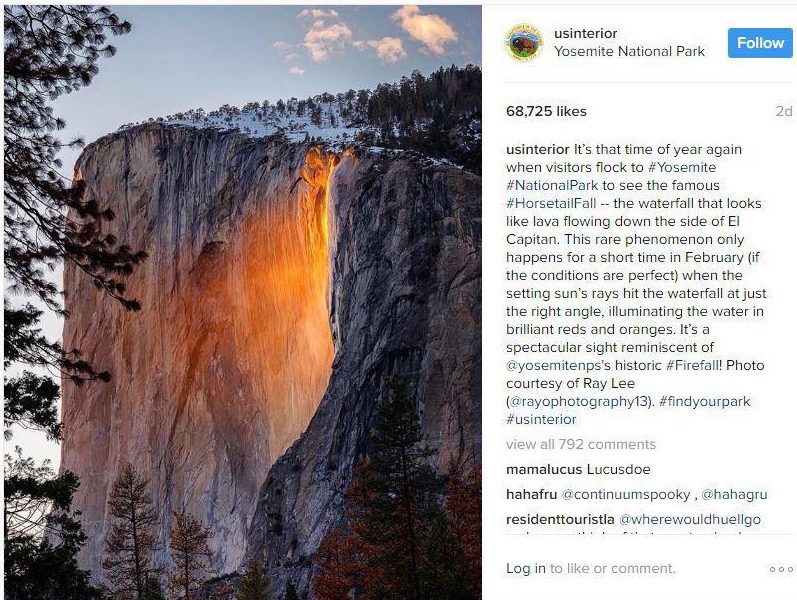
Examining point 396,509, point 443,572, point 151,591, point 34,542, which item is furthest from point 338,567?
point 34,542

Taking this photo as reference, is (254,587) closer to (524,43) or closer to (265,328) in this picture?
(524,43)

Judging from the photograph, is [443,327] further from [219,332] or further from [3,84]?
[219,332]

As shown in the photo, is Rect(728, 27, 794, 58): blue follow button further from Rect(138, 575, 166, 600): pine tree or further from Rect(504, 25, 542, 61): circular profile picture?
Rect(138, 575, 166, 600): pine tree

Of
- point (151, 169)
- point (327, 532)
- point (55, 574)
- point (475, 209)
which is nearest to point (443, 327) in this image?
point (475, 209)

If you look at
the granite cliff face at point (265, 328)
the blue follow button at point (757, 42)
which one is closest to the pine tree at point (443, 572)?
the blue follow button at point (757, 42)

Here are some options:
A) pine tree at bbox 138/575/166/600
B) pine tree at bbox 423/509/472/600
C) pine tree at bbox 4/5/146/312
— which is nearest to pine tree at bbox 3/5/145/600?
pine tree at bbox 4/5/146/312

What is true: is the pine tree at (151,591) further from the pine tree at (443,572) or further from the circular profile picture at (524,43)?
A: the circular profile picture at (524,43)
